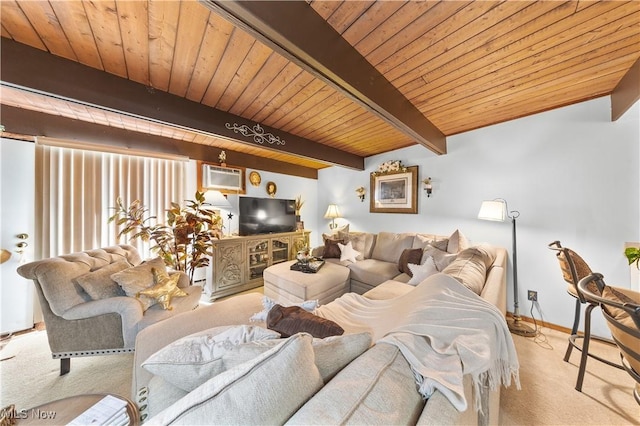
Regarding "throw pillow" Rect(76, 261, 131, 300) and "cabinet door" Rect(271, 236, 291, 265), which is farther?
"cabinet door" Rect(271, 236, 291, 265)

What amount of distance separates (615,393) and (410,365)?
6.83 feet

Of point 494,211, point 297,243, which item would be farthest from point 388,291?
point 297,243

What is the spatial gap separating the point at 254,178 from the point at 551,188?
4.27 meters

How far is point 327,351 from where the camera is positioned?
739 mm

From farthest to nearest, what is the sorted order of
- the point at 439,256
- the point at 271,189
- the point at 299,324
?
1. the point at 271,189
2. the point at 439,256
3. the point at 299,324

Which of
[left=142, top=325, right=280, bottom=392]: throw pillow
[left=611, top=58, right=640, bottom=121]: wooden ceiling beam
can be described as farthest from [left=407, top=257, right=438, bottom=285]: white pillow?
[left=142, top=325, right=280, bottom=392]: throw pillow

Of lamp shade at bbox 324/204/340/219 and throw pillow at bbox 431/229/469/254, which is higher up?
lamp shade at bbox 324/204/340/219

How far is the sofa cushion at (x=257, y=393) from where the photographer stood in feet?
1.59

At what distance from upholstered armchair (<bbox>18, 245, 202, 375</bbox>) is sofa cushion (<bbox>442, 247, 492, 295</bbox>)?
7.72 feet

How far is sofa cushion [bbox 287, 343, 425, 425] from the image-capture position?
0.51m

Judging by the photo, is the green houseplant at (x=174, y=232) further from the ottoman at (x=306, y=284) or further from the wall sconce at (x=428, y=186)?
the wall sconce at (x=428, y=186)

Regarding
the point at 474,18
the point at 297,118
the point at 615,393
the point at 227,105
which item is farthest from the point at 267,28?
the point at 615,393

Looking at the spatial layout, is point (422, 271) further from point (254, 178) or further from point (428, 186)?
point (254, 178)

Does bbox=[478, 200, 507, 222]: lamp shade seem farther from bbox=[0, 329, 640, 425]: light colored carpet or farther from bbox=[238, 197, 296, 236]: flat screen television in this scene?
bbox=[238, 197, 296, 236]: flat screen television
